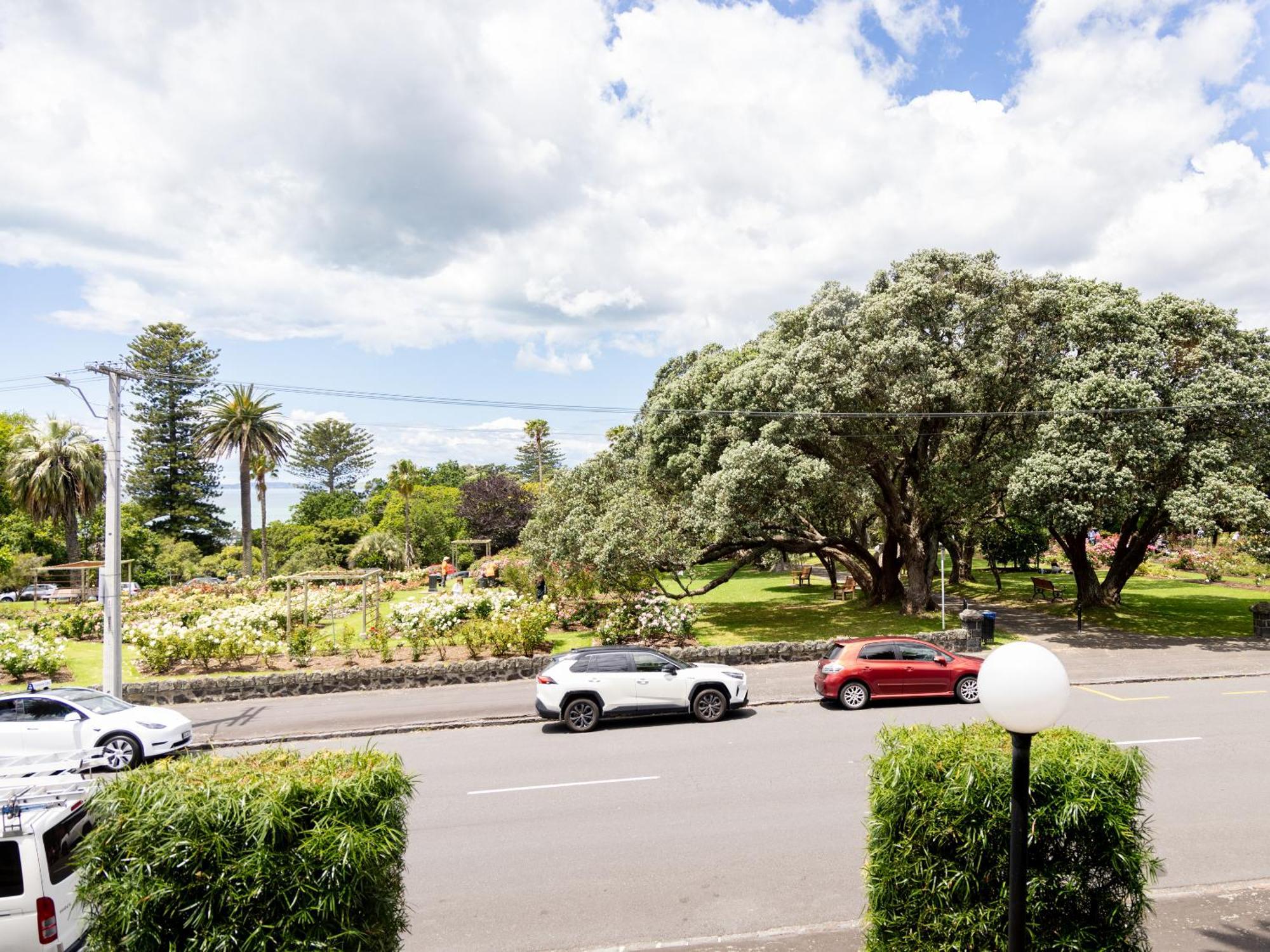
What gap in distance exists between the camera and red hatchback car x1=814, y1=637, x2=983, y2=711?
14.8m

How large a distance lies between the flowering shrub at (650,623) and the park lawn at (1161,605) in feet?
48.4

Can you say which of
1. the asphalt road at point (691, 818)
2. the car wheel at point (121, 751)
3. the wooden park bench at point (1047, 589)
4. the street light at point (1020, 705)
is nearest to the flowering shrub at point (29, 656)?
the car wheel at point (121, 751)

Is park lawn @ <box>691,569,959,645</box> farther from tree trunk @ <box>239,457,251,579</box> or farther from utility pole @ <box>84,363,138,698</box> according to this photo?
tree trunk @ <box>239,457,251,579</box>

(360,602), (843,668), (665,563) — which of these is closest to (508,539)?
(360,602)

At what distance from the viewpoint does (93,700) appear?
13.1 m

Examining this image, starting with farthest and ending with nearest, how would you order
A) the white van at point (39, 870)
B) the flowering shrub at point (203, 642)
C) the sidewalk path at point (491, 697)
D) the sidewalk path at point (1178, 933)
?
the flowering shrub at point (203, 642)
the sidewalk path at point (491, 697)
the sidewalk path at point (1178, 933)
the white van at point (39, 870)

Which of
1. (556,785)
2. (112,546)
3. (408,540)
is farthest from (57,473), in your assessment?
(556,785)

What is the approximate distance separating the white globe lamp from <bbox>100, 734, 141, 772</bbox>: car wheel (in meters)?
13.8

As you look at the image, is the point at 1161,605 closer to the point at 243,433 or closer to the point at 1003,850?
the point at 1003,850

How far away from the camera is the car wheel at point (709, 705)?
46.7 feet

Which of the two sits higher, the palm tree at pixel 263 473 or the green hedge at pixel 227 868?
the palm tree at pixel 263 473

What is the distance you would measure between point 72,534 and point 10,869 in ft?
178

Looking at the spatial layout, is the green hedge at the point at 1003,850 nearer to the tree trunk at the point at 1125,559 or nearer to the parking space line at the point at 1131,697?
the parking space line at the point at 1131,697

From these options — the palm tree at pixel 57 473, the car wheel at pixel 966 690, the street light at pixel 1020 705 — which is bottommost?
the car wheel at pixel 966 690
